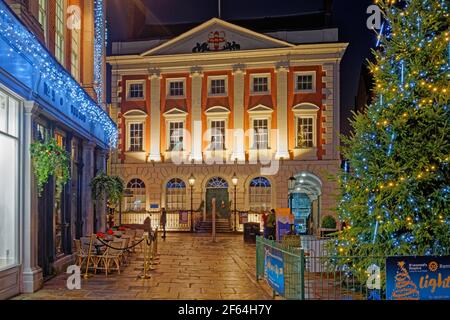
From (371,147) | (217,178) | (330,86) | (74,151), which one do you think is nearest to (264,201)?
(217,178)

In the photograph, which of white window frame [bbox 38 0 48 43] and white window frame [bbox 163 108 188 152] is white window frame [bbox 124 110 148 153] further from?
white window frame [bbox 38 0 48 43]

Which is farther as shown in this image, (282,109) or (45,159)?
(282,109)

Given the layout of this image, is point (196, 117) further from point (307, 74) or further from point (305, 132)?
point (307, 74)

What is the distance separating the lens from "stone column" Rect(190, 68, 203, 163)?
29141 mm

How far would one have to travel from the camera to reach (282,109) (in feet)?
94.2

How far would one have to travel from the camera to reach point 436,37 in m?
8.75

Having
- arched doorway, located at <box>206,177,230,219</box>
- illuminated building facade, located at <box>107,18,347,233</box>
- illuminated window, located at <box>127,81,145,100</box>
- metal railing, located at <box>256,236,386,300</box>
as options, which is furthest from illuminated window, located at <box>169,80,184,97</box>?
metal railing, located at <box>256,236,386,300</box>

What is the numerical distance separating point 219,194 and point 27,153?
19885mm

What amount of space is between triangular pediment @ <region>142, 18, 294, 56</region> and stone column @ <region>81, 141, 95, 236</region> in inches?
591

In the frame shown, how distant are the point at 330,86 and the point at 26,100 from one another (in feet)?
70.9

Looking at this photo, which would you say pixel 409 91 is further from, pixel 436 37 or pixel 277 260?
pixel 277 260

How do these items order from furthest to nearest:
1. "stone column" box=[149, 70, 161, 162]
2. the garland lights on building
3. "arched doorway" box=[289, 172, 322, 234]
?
"stone column" box=[149, 70, 161, 162] < "arched doorway" box=[289, 172, 322, 234] < the garland lights on building

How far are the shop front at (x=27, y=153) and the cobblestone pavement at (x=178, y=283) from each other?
62cm

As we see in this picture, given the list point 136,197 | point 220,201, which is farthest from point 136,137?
point 220,201
